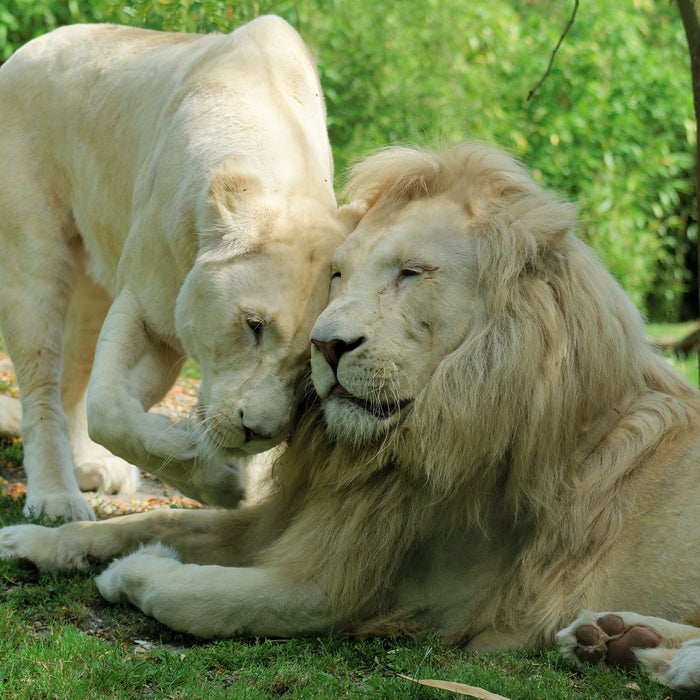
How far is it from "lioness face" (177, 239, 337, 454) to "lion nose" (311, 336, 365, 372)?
199 mm

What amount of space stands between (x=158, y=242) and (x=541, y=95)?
9225 millimetres

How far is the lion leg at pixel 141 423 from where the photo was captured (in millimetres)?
3807

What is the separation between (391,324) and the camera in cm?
331

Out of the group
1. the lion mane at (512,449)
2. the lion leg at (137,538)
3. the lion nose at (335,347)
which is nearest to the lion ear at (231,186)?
the lion mane at (512,449)

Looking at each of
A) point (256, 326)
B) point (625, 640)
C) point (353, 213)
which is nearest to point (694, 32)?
point (353, 213)

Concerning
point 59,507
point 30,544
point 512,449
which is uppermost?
point 512,449

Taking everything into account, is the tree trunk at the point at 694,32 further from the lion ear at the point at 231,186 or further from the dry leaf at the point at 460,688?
the dry leaf at the point at 460,688

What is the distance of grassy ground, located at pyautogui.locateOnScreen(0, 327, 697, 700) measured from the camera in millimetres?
2922

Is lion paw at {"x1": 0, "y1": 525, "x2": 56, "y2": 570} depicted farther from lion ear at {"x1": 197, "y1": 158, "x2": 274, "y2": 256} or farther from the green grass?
lion ear at {"x1": 197, "y1": 158, "x2": 274, "y2": 256}

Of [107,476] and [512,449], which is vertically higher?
[512,449]

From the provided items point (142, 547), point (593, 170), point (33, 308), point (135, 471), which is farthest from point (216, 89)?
point (593, 170)

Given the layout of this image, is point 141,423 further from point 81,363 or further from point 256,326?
point 81,363

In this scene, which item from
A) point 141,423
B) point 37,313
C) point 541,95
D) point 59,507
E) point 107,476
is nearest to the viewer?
point 141,423

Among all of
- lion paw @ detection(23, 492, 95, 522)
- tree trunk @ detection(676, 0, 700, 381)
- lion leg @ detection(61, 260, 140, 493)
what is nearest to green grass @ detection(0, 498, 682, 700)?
lion paw @ detection(23, 492, 95, 522)
